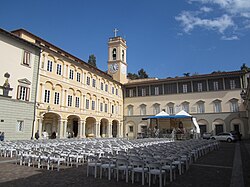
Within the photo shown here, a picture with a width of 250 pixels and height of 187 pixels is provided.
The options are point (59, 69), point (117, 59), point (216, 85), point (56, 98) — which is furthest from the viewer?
point (117, 59)

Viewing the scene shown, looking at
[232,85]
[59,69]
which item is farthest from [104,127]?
[232,85]

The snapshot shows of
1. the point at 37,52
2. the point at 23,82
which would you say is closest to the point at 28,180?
the point at 23,82

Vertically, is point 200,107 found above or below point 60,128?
above

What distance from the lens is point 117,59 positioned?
45.5 meters

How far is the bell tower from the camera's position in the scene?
45.1 meters

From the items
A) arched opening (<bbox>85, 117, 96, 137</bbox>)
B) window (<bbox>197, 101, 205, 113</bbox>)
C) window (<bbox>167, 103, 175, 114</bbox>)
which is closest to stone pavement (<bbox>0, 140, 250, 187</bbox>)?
arched opening (<bbox>85, 117, 96, 137</bbox>)

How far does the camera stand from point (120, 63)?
45188 mm

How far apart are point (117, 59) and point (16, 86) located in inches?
1053

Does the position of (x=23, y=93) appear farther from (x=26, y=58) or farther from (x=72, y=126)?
(x=72, y=126)

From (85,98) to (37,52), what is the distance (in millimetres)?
10239

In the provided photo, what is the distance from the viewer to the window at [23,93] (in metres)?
21.4

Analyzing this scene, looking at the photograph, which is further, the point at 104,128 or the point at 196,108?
the point at 104,128

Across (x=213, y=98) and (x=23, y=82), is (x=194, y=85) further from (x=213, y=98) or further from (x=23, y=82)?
(x=23, y=82)

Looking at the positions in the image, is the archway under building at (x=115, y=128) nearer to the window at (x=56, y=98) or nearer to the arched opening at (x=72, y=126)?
the arched opening at (x=72, y=126)
